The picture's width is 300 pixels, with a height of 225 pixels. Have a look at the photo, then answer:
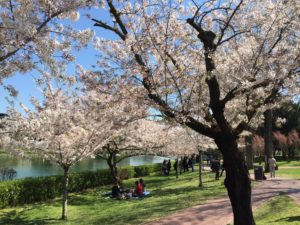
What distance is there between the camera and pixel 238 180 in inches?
366

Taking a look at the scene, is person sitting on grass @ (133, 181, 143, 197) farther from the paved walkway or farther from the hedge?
the paved walkway

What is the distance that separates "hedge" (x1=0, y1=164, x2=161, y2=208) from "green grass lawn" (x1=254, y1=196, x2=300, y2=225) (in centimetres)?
1184

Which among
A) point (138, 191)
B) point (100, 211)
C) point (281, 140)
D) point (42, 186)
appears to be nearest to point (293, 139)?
point (281, 140)

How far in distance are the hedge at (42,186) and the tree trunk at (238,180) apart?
13.3 m

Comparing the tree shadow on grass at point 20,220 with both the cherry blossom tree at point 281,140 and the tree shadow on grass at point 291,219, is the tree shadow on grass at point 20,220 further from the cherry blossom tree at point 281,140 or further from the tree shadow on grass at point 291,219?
the cherry blossom tree at point 281,140

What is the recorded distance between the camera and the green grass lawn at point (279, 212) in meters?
11.6

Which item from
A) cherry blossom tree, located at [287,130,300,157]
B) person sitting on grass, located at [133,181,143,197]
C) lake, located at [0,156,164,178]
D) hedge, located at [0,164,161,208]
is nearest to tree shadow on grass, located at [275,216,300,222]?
person sitting on grass, located at [133,181,143,197]

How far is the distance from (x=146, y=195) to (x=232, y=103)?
1187cm

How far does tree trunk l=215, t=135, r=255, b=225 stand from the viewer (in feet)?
30.3

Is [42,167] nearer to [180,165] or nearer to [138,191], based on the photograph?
[180,165]

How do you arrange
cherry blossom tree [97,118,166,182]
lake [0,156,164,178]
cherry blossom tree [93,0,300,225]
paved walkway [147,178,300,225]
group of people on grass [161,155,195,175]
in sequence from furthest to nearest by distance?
lake [0,156,164,178] → group of people on grass [161,155,195,175] → cherry blossom tree [97,118,166,182] → paved walkway [147,178,300,225] → cherry blossom tree [93,0,300,225]

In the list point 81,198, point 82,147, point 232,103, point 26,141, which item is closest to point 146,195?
point 81,198

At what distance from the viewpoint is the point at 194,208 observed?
15.0 meters

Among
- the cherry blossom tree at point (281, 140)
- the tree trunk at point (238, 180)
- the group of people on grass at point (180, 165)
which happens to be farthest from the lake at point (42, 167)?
the tree trunk at point (238, 180)
